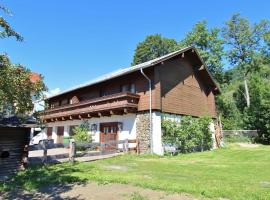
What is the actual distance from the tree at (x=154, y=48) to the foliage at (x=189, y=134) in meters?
33.7

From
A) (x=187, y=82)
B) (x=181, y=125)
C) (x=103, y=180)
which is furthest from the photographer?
(x=187, y=82)

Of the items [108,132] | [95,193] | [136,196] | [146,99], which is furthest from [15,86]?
[108,132]

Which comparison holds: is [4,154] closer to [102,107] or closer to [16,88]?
[16,88]

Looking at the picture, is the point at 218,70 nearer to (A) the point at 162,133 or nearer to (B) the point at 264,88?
(B) the point at 264,88

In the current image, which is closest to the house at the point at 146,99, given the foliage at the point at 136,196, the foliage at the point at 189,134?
the foliage at the point at 189,134

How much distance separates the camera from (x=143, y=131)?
22.5 m

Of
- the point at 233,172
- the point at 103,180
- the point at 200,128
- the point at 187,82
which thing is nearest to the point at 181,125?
the point at 200,128

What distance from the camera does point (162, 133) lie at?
22.5m

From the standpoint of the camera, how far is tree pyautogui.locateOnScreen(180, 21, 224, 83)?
1854 inches

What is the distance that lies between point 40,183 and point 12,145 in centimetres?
360

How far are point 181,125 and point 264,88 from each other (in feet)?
46.9

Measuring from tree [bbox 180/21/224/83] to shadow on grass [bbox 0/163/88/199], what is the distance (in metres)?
37.1

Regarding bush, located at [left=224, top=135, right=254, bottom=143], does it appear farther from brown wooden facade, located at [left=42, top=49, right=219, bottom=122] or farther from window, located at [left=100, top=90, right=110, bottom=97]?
window, located at [left=100, top=90, right=110, bottom=97]

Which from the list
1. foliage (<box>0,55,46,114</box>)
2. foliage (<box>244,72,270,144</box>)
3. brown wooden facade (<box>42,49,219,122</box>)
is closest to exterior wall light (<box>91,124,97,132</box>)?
brown wooden facade (<box>42,49,219,122</box>)
